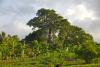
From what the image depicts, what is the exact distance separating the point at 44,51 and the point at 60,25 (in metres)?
21.7

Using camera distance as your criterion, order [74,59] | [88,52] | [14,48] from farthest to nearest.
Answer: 1. [14,48]
2. [74,59]
3. [88,52]

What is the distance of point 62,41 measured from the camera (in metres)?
100

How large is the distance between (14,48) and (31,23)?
22.1m

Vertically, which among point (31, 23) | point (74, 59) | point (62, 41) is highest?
point (31, 23)

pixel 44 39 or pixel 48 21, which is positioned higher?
pixel 48 21

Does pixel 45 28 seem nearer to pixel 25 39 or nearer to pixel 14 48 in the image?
pixel 25 39

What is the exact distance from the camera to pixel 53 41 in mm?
101188

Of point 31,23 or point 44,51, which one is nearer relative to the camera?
point 44,51

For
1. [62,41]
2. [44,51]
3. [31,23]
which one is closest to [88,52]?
[44,51]

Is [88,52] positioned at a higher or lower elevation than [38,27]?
lower

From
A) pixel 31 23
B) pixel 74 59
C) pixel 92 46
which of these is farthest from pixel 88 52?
pixel 31 23

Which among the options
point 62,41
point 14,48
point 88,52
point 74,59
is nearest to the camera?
point 88,52

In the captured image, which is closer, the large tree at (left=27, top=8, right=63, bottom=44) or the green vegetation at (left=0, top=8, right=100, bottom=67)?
the green vegetation at (left=0, top=8, right=100, bottom=67)

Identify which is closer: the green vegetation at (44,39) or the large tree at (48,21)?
the green vegetation at (44,39)
